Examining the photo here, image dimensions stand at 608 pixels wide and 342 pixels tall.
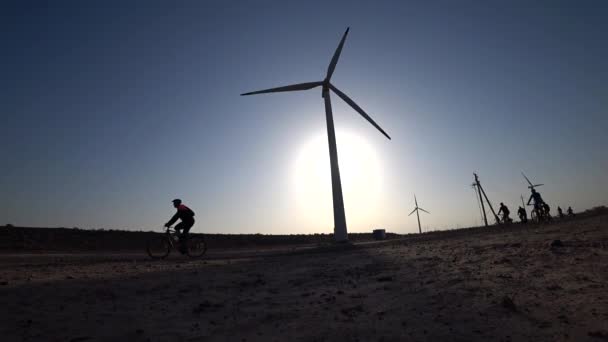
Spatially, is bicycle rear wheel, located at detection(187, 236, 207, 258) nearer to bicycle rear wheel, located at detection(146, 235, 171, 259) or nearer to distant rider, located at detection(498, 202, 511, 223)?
bicycle rear wheel, located at detection(146, 235, 171, 259)

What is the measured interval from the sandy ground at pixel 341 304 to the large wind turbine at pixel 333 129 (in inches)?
699

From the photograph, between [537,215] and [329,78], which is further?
[329,78]

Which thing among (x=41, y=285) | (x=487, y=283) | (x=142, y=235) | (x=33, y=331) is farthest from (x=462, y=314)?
(x=142, y=235)

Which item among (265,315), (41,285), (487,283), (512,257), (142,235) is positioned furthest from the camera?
(142,235)

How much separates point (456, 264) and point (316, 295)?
156 inches

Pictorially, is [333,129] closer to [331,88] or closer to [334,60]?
[331,88]

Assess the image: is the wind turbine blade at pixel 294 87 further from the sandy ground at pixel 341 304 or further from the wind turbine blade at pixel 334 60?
the sandy ground at pixel 341 304

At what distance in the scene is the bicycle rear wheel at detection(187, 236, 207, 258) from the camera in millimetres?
16500

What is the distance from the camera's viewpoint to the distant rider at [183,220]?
15663mm

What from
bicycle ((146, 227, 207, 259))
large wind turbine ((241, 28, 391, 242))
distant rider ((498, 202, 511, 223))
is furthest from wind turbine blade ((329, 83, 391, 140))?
bicycle ((146, 227, 207, 259))

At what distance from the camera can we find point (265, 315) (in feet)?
17.9

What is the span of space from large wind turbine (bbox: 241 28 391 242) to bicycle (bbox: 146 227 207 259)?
12.3m

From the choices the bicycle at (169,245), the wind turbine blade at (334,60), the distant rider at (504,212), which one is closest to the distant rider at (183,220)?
the bicycle at (169,245)

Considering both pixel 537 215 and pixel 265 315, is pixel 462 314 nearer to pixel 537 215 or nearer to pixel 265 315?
pixel 265 315
